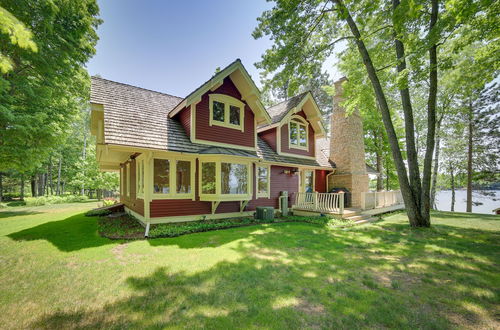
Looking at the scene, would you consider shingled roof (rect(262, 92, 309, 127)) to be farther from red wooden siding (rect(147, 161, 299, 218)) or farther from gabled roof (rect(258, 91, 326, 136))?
red wooden siding (rect(147, 161, 299, 218))

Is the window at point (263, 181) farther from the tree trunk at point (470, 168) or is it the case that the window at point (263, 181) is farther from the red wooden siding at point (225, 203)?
the tree trunk at point (470, 168)

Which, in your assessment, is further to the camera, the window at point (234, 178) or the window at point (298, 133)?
the window at point (298, 133)

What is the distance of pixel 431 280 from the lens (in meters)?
3.91

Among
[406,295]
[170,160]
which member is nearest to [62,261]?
[170,160]

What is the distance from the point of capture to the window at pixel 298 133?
13216mm

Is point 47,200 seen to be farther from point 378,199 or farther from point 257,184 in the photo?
point 378,199

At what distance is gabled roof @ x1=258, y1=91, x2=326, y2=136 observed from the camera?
12.4 m

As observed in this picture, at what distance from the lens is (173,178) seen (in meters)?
8.58

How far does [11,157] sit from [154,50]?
34.2 ft

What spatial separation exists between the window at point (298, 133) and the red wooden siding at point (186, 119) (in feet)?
21.5

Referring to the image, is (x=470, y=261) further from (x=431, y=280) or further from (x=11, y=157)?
(x=11, y=157)

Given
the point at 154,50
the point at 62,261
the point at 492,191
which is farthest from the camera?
the point at 492,191

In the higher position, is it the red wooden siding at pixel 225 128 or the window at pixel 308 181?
the red wooden siding at pixel 225 128

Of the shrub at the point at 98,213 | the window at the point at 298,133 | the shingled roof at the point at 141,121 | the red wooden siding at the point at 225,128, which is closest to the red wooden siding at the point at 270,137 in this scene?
the window at the point at 298,133
